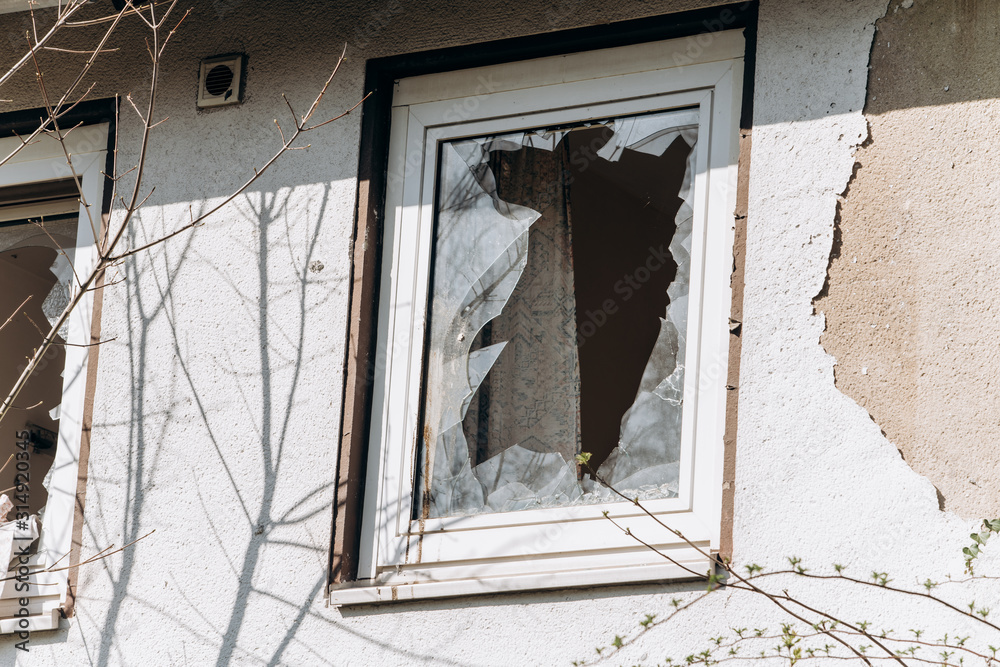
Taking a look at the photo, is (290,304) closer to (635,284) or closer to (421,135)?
(421,135)

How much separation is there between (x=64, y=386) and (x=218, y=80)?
3.92 ft

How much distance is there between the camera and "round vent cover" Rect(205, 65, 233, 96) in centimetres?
415

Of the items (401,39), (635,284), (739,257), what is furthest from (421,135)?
(739,257)

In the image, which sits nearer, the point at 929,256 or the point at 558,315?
the point at 929,256

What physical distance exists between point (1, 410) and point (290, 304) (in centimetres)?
96

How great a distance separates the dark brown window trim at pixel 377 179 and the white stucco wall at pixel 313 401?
1.5 inches

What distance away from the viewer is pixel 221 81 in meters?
4.17

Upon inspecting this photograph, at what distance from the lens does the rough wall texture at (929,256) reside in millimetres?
3014

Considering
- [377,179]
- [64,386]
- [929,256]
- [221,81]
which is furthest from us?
[221,81]

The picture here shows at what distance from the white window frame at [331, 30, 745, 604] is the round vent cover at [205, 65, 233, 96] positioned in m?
0.62

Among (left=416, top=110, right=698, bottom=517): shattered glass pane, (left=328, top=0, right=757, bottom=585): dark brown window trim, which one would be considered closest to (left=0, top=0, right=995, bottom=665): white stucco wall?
(left=328, top=0, right=757, bottom=585): dark brown window trim

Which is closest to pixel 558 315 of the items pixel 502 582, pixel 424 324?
pixel 424 324

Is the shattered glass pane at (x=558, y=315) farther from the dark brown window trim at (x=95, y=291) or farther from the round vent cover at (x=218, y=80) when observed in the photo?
the dark brown window trim at (x=95, y=291)
